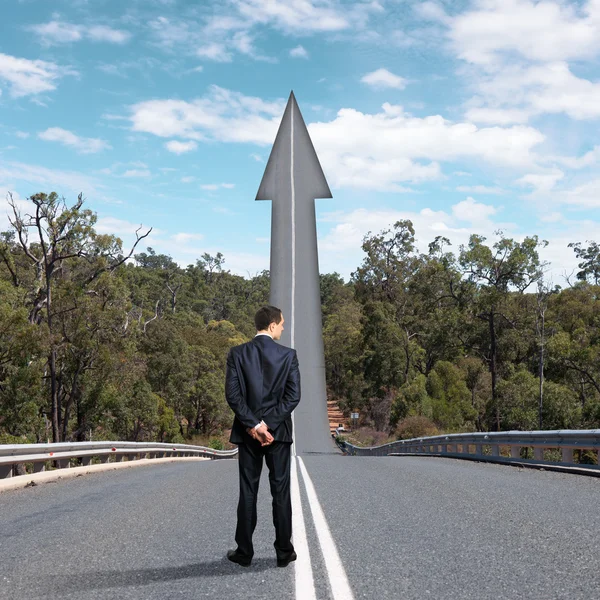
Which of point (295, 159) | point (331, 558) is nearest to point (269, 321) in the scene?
point (331, 558)

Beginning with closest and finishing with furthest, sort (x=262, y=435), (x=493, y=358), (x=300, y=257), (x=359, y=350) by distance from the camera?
(x=262, y=435)
(x=300, y=257)
(x=493, y=358)
(x=359, y=350)

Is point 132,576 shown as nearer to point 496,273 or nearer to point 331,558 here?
point 331,558

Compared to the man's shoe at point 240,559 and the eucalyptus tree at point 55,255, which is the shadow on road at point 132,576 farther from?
the eucalyptus tree at point 55,255

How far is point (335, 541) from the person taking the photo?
5.84 m

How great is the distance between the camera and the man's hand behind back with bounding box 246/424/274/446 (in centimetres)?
465

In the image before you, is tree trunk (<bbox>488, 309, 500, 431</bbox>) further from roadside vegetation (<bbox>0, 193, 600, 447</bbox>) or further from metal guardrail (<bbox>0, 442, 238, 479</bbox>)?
metal guardrail (<bbox>0, 442, 238, 479</bbox>)

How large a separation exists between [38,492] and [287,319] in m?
17.0

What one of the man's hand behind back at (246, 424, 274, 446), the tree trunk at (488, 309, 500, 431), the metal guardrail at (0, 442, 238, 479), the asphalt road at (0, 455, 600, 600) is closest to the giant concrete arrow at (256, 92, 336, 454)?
the metal guardrail at (0, 442, 238, 479)

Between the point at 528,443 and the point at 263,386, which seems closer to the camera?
the point at 263,386

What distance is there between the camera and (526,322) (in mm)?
54219

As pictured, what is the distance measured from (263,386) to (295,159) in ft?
72.1

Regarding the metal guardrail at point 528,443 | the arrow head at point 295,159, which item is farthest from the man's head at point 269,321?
the arrow head at point 295,159

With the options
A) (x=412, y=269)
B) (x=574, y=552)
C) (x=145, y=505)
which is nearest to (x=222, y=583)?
Result: (x=574, y=552)

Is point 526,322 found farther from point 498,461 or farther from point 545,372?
point 498,461
